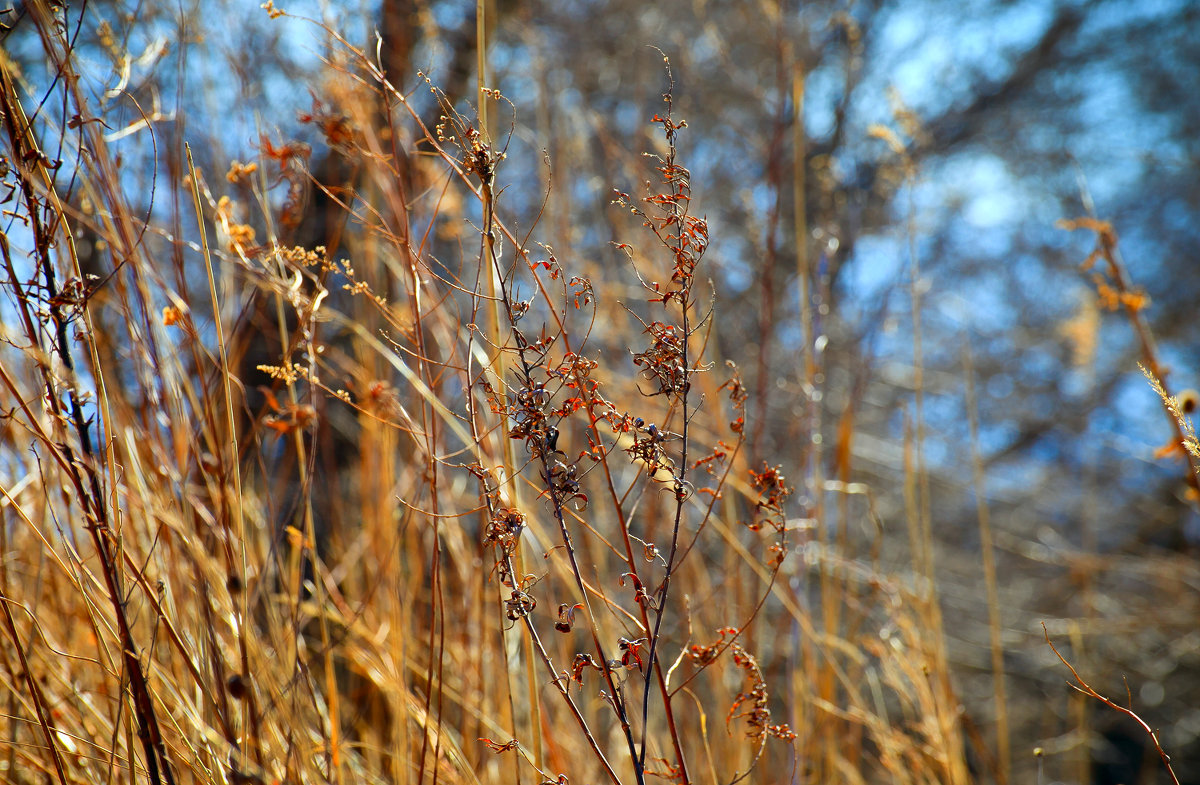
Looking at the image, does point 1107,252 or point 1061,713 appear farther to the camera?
point 1061,713

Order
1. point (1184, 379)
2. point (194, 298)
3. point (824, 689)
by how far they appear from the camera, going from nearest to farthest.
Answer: point (824, 689), point (194, 298), point (1184, 379)

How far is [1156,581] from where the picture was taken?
2.62m

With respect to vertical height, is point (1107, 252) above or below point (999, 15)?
below

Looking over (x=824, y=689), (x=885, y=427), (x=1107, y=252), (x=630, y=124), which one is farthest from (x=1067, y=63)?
(x=824, y=689)

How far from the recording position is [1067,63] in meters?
3.21

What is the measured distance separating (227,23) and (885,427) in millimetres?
2906

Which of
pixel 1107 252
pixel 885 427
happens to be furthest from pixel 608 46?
pixel 1107 252

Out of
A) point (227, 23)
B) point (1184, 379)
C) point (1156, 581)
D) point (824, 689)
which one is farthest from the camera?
point (1184, 379)

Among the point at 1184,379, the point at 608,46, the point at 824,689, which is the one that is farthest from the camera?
the point at 1184,379

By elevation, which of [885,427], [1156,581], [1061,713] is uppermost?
[885,427]

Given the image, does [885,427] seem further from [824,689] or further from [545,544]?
[545,544]

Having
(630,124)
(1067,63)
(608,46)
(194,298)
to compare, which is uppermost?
(1067,63)

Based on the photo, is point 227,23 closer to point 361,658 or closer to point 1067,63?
point 361,658

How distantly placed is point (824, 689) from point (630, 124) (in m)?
2.42
